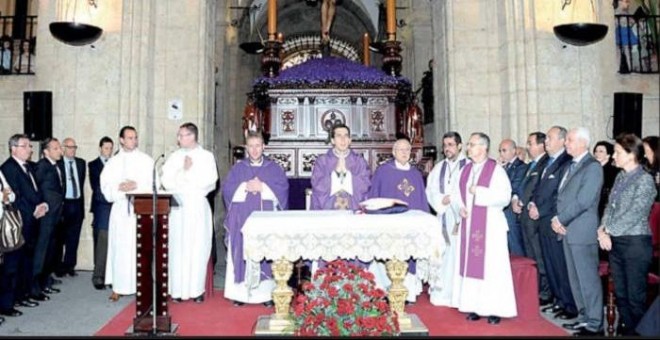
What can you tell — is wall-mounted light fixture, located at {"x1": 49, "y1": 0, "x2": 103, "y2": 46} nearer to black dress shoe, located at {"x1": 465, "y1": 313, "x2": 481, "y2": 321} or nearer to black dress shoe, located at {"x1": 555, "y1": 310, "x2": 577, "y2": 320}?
black dress shoe, located at {"x1": 465, "y1": 313, "x2": 481, "y2": 321}

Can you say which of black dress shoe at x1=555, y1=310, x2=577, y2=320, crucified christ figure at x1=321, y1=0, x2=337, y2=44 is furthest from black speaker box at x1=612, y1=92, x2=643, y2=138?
crucified christ figure at x1=321, y1=0, x2=337, y2=44

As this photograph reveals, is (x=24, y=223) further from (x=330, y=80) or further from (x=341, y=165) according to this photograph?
(x=330, y=80)

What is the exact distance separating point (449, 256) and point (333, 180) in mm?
1445

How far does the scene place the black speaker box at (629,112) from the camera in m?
8.72

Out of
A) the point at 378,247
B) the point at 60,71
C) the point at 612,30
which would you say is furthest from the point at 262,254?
the point at 612,30

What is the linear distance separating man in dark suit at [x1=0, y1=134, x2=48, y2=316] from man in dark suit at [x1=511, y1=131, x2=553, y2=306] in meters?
5.12

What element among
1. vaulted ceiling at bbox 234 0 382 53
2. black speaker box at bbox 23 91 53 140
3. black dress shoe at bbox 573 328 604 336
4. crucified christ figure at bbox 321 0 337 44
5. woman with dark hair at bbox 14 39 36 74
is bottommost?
black dress shoe at bbox 573 328 604 336

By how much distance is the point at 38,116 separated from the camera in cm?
863

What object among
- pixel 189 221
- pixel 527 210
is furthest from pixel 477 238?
pixel 189 221

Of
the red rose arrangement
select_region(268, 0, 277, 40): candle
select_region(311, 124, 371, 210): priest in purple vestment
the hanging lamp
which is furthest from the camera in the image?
select_region(268, 0, 277, 40): candle

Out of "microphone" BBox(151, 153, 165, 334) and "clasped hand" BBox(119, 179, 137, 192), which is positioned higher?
"clasped hand" BBox(119, 179, 137, 192)

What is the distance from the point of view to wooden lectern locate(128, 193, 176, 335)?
504cm

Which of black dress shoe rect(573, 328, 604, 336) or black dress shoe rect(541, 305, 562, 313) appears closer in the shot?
black dress shoe rect(573, 328, 604, 336)

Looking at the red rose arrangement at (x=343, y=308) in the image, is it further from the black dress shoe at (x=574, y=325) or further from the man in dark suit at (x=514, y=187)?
the man in dark suit at (x=514, y=187)
